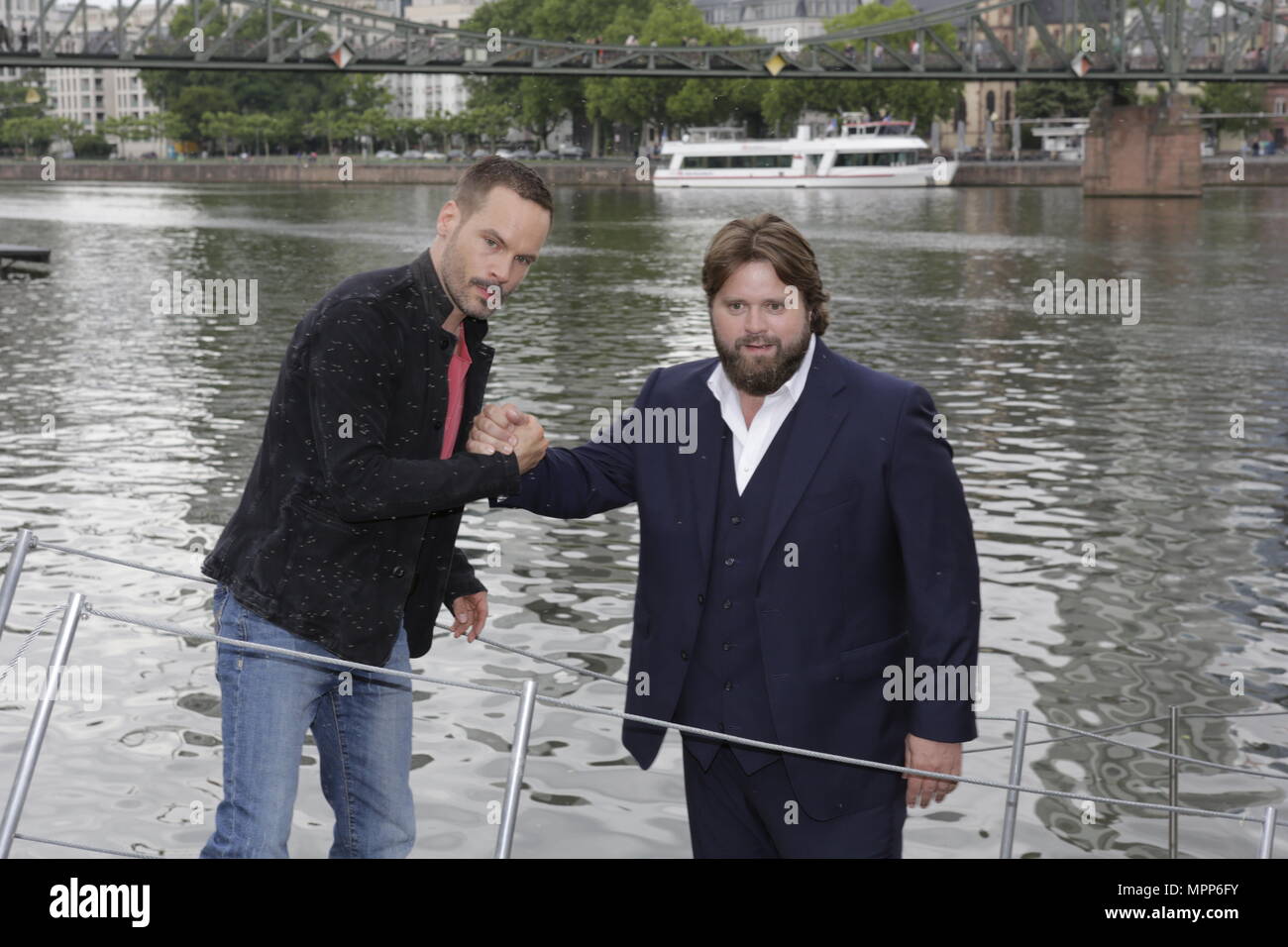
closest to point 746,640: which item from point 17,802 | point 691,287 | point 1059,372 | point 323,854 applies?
point 17,802

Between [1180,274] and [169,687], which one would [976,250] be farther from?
[169,687]

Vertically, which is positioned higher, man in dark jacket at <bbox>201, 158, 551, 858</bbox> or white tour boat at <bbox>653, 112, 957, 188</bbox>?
white tour boat at <bbox>653, 112, 957, 188</bbox>

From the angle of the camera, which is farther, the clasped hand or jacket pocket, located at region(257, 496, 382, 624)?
the clasped hand

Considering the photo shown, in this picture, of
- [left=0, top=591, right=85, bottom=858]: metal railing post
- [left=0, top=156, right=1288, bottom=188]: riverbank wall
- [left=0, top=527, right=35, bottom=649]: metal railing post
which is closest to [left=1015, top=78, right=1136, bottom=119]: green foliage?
[left=0, top=156, right=1288, bottom=188]: riverbank wall

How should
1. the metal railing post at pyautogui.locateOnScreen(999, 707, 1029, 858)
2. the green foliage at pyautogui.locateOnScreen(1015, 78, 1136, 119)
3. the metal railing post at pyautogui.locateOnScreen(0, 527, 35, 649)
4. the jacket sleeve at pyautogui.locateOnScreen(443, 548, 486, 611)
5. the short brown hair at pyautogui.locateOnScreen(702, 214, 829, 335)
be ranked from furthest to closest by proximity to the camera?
the green foliage at pyautogui.locateOnScreen(1015, 78, 1136, 119), the jacket sleeve at pyautogui.locateOnScreen(443, 548, 486, 611), the metal railing post at pyautogui.locateOnScreen(999, 707, 1029, 858), the short brown hair at pyautogui.locateOnScreen(702, 214, 829, 335), the metal railing post at pyautogui.locateOnScreen(0, 527, 35, 649)

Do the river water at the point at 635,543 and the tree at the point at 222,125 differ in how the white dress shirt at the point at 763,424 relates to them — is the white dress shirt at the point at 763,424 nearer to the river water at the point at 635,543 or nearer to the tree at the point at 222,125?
the river water at the point at 635,543

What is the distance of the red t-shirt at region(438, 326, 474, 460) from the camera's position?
4414 millimetres

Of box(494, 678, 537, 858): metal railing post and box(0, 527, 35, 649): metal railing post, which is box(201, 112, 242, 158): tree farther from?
box(494, 678, 537, 858): metal railing post

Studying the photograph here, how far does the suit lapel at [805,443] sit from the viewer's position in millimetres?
4133

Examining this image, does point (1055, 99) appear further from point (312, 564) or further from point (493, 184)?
point (312, 564)

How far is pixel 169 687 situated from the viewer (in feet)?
29.2

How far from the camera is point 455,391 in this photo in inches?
177
